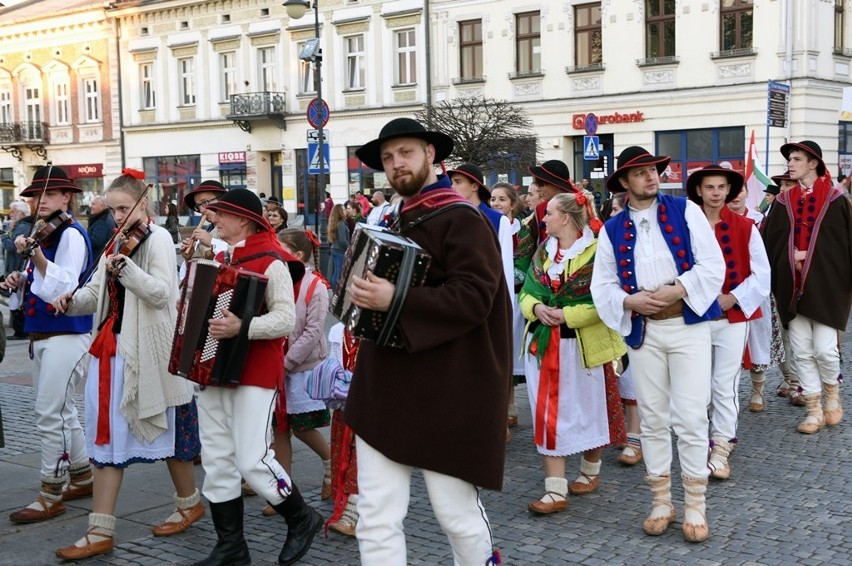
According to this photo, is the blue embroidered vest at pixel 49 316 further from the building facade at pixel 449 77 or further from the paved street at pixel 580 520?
the building facade at pixel 449 77

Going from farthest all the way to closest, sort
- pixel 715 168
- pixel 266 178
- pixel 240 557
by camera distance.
Result: pixel 266 178 → pixel 715 168 → pixel 240 557

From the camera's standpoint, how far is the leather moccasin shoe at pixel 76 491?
6.35 metres

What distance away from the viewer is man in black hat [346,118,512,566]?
378cm

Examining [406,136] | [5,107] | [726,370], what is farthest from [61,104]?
[406,136]

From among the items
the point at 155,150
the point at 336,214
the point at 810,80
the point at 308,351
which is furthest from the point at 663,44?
the point at 308,351

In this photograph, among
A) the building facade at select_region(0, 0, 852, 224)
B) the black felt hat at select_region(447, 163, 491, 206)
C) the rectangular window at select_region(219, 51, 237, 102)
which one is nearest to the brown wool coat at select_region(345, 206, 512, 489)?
the black felt hat at select_region(447, 163, 491, 206)

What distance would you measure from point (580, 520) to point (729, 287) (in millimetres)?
1933

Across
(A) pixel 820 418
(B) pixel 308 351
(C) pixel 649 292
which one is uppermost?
(C) pixel 649 292

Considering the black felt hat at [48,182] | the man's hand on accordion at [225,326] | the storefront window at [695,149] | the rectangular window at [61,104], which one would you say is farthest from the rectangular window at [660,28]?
the rectangular window at [61,104]

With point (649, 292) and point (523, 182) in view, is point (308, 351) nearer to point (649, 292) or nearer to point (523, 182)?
point (649, 292)

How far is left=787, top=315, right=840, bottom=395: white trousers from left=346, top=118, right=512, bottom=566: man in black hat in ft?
16.0

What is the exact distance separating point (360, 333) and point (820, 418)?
549 centimetres

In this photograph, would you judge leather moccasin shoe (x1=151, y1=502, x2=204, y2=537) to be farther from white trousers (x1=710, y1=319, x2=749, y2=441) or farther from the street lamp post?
the street lamp post

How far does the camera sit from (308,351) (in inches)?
244
